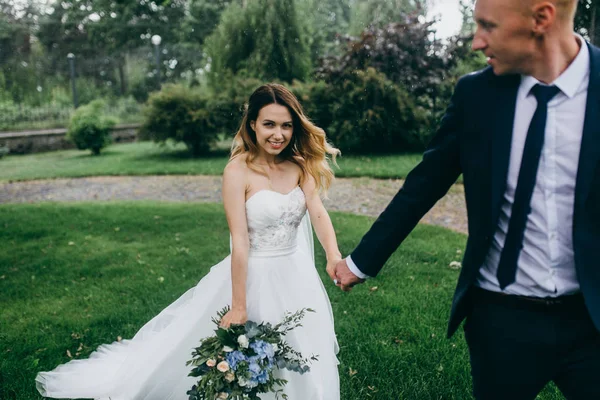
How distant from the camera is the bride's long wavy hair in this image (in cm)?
310

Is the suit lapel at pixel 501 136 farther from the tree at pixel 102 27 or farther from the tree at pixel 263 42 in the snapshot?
the tree at pixel 102 27

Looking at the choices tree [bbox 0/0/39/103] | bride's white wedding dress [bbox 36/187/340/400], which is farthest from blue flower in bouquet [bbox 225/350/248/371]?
tree [bbox 0/0/39/103]

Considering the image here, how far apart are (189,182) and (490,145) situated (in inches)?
431

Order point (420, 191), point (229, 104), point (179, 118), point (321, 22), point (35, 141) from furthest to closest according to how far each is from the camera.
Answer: point (321, 22)
point (35, 141)
point (229, 104)
point (179, 118)
point (420, 191)

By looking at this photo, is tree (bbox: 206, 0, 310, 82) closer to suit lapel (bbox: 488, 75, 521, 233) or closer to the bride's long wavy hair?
the bride's long wavy hair

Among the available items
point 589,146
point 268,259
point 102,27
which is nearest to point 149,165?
point 268,259

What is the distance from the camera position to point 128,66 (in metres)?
26.4

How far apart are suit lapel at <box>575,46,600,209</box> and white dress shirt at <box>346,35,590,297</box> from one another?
0.03 m

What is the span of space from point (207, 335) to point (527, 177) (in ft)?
7.24

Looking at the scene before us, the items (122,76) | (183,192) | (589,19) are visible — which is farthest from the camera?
(122,76)

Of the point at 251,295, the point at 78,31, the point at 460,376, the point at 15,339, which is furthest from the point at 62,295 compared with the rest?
the point at 78,31

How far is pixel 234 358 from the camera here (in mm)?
2551

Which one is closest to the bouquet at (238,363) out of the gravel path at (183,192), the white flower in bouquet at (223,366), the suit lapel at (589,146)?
the white flower in bouquet at (223,366)

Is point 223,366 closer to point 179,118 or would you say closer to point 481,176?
point 481,176
